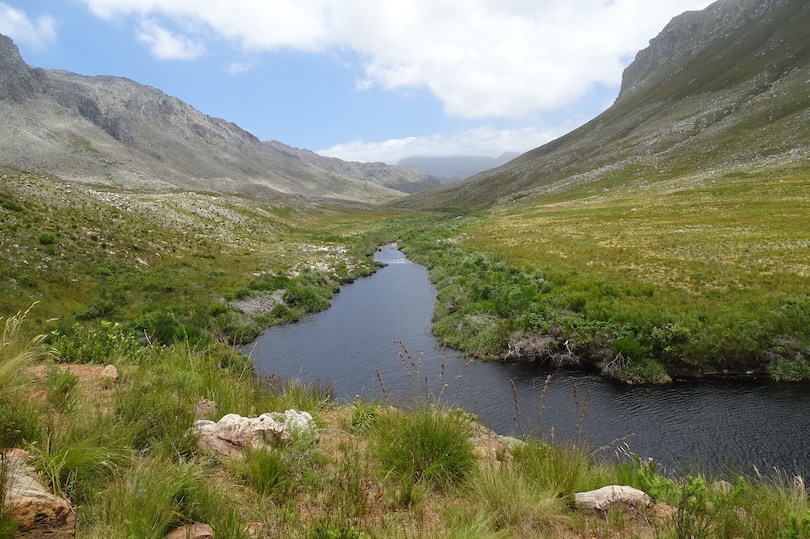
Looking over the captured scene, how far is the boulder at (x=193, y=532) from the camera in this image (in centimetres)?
414

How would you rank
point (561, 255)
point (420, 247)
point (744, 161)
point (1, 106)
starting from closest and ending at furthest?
point (561, 255)
point (420, 247)
point (744, 161)
point (1, 106)

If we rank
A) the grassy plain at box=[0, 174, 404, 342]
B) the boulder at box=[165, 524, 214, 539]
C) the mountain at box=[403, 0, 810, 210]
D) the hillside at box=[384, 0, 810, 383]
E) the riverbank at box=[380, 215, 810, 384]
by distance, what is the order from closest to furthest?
the boulder at box=[165, 524, 214, 539] < the riverbank at box=[380, 215, 810, 384] < the hillside at box=[384, 0, 810, 383] < the grassy plain at box=[0, 174, 404, 342] < the mountain at box=[403, 0, 810, 210]

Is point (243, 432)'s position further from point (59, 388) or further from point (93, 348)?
point (93, 348)

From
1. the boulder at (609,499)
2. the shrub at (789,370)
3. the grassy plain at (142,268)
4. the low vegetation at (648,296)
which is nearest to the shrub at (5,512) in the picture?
the boulder at (609,499)

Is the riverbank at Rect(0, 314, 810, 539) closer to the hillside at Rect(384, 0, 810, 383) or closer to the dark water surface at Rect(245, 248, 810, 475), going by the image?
the dark water surface at Rect(245, 248, 810, 475)

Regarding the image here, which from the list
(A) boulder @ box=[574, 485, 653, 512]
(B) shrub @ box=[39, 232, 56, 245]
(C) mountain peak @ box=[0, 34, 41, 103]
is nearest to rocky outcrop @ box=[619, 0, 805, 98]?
(B) shrub @ box=[39, 232, 56, 245]

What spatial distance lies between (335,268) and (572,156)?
368ft

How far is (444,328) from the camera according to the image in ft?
77.7

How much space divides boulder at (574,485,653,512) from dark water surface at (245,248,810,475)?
88cm

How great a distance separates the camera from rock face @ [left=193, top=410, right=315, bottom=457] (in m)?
5.99

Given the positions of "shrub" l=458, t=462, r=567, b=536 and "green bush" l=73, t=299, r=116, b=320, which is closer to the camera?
"shrub" l=458, t=462, r=567, b=536

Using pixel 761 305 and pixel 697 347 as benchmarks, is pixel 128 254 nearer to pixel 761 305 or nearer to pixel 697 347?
pixel 697 347

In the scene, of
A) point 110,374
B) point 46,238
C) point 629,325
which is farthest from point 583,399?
point 46,238

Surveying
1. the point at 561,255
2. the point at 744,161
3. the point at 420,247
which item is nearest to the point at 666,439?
the point at 561,255
